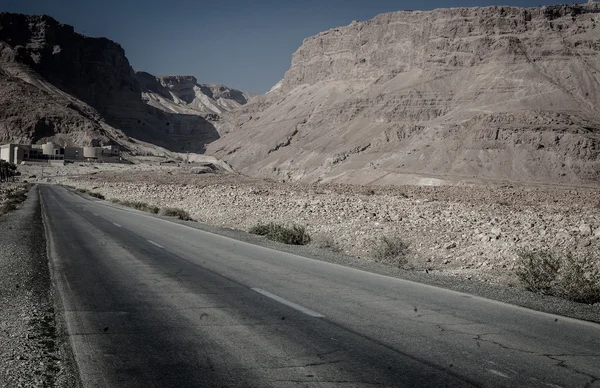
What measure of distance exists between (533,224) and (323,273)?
8.60 meters

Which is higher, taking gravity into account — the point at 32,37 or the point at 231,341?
the point at 32,37

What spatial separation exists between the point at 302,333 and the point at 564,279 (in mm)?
6149

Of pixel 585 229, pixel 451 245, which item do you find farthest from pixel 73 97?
pixel 585 229

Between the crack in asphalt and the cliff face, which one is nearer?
the crack in asphalt

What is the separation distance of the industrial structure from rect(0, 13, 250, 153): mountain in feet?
31.4

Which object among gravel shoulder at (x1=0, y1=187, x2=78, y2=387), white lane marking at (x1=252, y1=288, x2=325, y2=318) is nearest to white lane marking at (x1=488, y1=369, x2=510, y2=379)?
white lane marking at (x1=252, y1=288, x2=325, y2=318)

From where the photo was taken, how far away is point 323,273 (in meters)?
10.5

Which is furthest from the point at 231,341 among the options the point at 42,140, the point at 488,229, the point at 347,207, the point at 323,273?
the point at 42,140

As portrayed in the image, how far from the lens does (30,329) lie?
242 inches

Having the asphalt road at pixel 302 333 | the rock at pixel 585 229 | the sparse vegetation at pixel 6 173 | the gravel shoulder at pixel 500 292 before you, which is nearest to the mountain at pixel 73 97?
the sparse vegetation at pixel 6 173

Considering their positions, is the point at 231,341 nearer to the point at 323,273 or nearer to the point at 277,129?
the point at 323,273

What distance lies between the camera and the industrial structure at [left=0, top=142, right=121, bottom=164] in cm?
10554

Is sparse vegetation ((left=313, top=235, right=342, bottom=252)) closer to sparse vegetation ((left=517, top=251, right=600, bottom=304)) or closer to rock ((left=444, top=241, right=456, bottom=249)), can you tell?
rock ((left=444, top=241, right=456, bottom=249))

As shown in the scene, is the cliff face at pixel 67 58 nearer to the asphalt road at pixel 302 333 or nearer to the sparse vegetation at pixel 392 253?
the sparse vegetation at pixel 392 253
